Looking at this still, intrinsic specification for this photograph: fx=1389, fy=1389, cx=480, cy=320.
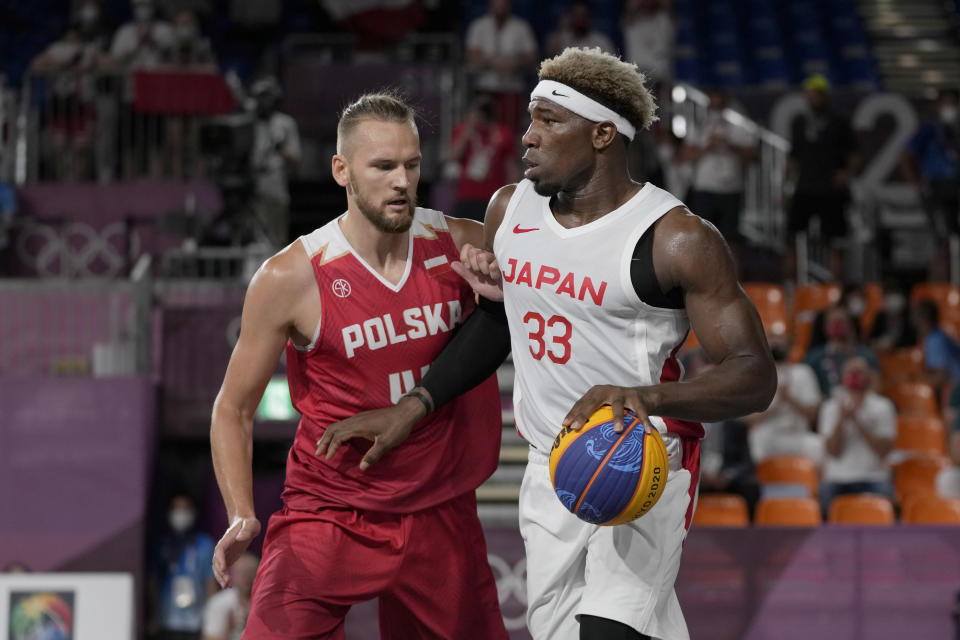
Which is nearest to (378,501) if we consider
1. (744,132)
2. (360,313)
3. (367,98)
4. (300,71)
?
(360,313)

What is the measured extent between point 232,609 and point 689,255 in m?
A: 5.75

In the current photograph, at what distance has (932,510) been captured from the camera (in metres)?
8.97

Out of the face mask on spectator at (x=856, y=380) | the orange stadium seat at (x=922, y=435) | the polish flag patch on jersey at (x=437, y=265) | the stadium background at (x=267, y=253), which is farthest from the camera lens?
the orange stadium seat at (x=922, y=435)

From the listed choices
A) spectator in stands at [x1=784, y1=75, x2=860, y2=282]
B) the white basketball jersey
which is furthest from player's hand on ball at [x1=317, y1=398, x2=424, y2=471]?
spectator in stands at [x1=784, y1=75, x2=860, y2=282]

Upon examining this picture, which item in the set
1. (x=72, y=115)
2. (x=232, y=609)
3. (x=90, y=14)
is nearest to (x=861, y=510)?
(x=232, y=609)

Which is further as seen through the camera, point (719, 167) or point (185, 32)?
point (185, 32)

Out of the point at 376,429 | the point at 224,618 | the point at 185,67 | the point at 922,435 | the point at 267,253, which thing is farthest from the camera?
the point at 185,67

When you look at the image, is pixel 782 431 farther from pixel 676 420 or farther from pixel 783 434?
pixel 676 420

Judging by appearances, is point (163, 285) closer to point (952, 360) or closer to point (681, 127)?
point (681, 127)

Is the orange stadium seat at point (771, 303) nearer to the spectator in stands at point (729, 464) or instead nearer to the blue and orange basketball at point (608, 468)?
the spectator in stands at point (729, 464)

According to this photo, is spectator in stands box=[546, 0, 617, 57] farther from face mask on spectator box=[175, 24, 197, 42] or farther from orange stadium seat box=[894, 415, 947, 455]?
orange stadium seat box=[894, 415, 947, 455]

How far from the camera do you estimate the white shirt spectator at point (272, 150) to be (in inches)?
464

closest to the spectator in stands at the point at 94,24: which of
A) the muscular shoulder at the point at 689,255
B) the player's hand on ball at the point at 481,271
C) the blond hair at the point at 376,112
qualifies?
the blond hair at the point at 376,112

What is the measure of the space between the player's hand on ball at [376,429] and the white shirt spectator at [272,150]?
754cm
